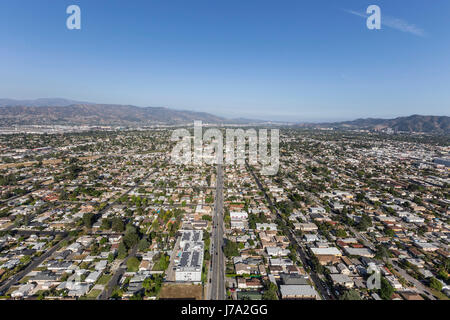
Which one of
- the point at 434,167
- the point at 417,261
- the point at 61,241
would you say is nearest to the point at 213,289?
the point at 61,241

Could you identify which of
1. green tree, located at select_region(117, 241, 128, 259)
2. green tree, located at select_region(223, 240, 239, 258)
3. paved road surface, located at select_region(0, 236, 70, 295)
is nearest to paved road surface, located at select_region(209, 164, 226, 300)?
green tree, located at select_region(223, 240, 239, 258)

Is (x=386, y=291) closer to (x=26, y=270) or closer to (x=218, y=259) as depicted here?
(x=218, y=259)

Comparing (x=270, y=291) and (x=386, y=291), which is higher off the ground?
(x=270, y=291)

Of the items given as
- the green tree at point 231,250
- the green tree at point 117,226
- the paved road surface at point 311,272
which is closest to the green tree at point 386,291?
the paved road surface at point 311,272

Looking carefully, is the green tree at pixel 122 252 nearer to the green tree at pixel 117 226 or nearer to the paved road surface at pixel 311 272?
the green tree at pixel 117 226

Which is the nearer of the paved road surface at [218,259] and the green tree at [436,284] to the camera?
the paved road surface at [218,259]

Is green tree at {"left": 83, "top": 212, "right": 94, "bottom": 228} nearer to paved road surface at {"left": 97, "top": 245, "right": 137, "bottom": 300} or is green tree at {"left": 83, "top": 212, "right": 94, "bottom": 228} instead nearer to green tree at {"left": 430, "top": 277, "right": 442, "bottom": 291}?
paved road surface at {"left": 97, "top": 245, "right": 137, "bottom": 300}

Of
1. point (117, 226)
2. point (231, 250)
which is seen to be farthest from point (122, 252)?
point (231, 250)

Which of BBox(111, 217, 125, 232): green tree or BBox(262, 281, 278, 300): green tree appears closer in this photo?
BBox(262, 281, 278, 300): green tree

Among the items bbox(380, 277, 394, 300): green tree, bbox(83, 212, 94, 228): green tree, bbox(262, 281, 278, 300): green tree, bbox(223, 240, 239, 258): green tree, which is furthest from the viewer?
bbox(83, 212, 94, 228): green tree

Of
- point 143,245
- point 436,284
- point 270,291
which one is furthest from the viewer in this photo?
point 143,245

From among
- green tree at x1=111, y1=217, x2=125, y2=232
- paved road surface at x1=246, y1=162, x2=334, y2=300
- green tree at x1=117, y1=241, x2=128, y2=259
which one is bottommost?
paved road surface at x1=246, y1=162, x2=334, y2=300

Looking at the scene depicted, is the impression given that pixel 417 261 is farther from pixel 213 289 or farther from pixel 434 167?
pixel 434 167
